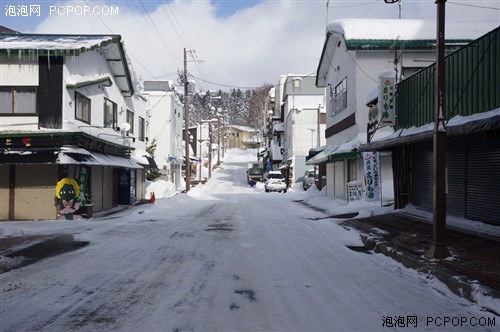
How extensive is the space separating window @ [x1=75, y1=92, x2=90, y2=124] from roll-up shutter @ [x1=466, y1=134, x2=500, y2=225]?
15.1 meters

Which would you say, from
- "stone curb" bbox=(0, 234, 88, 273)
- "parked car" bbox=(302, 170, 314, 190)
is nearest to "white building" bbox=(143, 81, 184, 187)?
"parked car" bbox=(302, 170, 314, 190)

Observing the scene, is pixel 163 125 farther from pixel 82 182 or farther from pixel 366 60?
pixel 82 182

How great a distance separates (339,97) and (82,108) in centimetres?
1535

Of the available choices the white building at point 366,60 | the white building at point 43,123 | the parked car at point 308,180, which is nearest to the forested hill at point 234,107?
the parked car at point 308,180

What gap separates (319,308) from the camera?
5.75m

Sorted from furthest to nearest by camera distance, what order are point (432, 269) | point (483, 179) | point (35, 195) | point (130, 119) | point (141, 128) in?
1. point (141, 128)
2. point (130, 119)
3. point (35, 195)
4. point (483, 179)
5. point (432, 269)

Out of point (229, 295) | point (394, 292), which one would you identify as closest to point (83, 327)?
point (229, 295)

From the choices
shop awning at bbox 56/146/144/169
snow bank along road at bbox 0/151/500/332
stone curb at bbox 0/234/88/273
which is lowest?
stone curb at bbox 0/234/88/273

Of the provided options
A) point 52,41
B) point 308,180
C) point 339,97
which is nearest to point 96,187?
point 52,41

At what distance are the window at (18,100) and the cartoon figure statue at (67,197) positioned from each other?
317cm

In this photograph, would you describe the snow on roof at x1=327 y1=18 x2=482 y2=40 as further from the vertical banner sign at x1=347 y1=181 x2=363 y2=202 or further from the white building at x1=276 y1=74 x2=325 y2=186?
the white building at x1=276 y1=74 x2=325 y2=186

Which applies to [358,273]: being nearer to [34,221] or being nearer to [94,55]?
[34,221]

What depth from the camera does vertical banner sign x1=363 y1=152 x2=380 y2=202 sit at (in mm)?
18938

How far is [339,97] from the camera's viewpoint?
2695 centimetres
